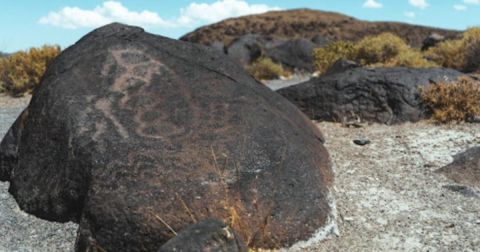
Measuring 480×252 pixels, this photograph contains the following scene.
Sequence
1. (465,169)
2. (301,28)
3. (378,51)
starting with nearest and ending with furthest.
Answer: (465,169) → (378,51) → (301,28)

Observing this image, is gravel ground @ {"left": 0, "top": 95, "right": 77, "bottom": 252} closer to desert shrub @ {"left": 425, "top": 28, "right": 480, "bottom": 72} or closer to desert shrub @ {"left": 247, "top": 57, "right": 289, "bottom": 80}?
desert shrub @ {"left": 425, "top": 28, "right": 480, "bottom": 72}

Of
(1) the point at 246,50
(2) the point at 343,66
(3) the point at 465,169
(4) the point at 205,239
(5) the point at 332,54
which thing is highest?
(2) the point at 343,66

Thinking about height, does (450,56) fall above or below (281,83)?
above

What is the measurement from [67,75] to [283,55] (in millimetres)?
17222

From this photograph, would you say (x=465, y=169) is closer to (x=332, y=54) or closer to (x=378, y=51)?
(x=378, y=51)

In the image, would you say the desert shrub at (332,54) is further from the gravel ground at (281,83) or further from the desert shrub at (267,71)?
the desert shrub at (267,71)

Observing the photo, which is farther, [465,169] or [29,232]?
[465,169]

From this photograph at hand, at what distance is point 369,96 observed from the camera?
940 cm

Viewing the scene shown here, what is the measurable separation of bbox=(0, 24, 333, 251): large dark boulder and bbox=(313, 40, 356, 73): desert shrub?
10754 mm

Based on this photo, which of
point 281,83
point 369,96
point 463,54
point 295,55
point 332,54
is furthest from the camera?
point 295,55

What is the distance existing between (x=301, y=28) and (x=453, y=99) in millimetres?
52262

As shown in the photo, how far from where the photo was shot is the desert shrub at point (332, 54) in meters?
16.9

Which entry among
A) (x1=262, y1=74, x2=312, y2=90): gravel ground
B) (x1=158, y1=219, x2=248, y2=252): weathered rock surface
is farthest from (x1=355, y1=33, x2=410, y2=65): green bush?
(x1=158, y1=219, x2=248, y2=252): weathered rock surface

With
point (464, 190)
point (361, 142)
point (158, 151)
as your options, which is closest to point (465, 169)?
point (464, 190)
